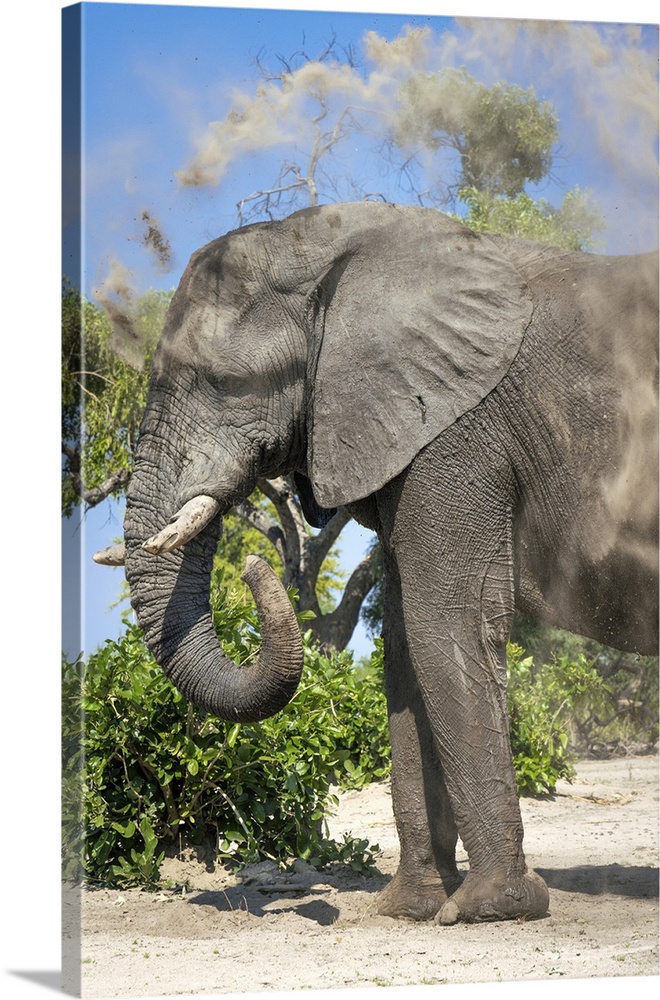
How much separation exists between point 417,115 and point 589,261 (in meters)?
1.13

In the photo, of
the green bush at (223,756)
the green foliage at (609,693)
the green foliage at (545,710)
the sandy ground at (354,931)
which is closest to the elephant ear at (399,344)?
the green bush at (223,756)

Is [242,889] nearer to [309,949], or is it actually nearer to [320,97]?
[309,949]

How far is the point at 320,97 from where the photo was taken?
7.23 metres

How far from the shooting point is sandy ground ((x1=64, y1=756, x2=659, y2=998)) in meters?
6.33

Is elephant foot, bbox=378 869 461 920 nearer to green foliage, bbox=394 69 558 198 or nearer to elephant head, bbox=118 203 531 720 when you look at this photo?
elephant head, bbox=118 203 531 720

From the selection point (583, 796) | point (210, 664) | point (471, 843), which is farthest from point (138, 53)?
point (583, 796)

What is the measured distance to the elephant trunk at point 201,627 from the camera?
20.9ft

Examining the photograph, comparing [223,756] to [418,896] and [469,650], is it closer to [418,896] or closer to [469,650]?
[418,896]

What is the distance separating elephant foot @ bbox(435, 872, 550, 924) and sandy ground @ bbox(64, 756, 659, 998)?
0.05 metres

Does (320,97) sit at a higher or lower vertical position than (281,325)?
higher

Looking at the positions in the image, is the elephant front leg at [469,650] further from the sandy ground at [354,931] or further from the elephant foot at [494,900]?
the sandy ground at [354,931]

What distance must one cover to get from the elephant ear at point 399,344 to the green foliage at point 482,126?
89 centimetres

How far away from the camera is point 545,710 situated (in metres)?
8.27

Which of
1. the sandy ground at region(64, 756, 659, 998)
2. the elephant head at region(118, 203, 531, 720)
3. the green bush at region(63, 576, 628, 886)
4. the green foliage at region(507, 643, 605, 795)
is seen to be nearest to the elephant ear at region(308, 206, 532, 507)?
the elephant head at region(118, 203, 531, 720)
